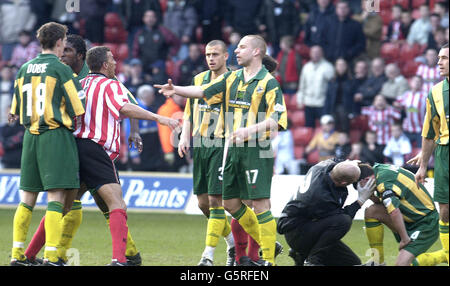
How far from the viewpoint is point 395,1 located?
17641mm

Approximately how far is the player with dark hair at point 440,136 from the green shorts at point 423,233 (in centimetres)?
57

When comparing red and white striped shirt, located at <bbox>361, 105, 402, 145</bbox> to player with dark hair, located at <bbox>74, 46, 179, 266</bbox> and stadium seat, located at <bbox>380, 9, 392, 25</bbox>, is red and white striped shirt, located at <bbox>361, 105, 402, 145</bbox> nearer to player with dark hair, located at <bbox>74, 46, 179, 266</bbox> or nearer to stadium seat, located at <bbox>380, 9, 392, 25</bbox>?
stadium seat, located at <bbox>380, 9, 392, 25</bbox>

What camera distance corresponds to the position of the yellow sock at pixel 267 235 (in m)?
7.90

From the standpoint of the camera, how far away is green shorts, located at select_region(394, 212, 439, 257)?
8148 millimetres

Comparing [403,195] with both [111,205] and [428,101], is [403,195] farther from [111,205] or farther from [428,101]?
[111,205]

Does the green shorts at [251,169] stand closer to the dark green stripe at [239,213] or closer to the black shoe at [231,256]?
the dark green stripe at [239,213]

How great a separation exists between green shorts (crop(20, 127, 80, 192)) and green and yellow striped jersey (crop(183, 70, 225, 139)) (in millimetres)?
1729

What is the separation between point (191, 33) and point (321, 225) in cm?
1082

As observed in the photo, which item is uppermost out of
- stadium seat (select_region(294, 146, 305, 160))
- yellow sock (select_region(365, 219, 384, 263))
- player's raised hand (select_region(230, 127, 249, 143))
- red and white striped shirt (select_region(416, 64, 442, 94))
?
red and white striped shirt (select_region(416, 64, 442, 94))

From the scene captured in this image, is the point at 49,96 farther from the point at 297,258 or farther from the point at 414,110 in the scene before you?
the point at 414,110

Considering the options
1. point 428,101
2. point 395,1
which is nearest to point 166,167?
point 395,1

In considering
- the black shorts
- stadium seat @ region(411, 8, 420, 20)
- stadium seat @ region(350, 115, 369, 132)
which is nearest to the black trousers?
the black shorts

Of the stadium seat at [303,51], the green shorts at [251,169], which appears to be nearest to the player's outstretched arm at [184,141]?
the green shorts at [251,169]

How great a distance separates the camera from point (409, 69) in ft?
54.5
